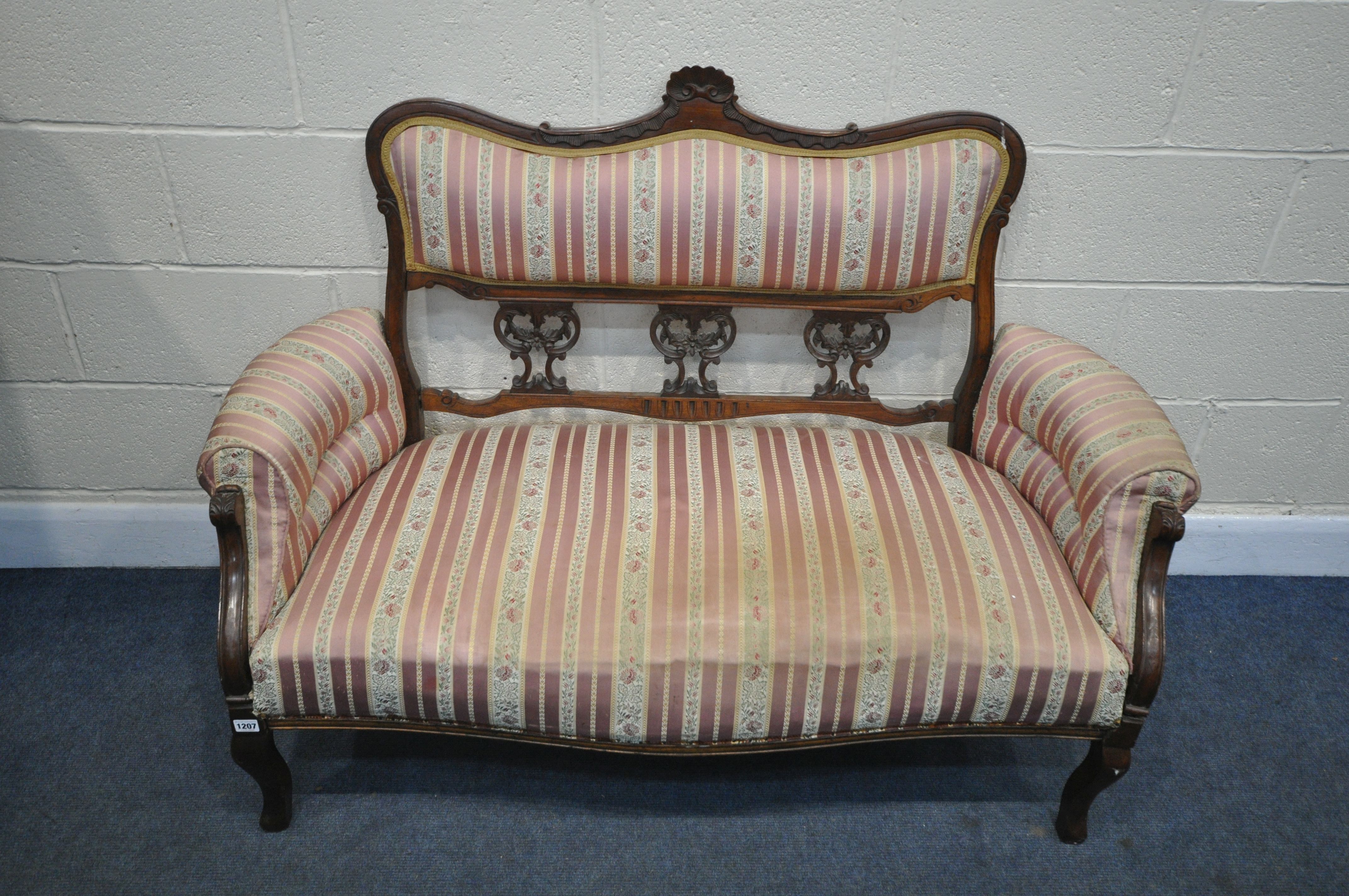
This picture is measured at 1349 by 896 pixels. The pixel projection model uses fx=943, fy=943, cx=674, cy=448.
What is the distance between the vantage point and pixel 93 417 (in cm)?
189

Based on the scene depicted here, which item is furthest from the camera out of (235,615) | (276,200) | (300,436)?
(276,200)

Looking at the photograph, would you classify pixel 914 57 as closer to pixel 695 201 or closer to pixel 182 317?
pixel 695 201

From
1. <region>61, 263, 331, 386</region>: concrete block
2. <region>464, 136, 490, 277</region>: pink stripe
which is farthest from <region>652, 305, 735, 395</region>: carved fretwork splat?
<region>61, 263, 331, 386</region>: concrete block

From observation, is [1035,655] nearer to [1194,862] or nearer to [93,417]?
[1194,862]

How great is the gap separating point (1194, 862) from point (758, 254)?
1.18 m

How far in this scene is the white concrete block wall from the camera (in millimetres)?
1519

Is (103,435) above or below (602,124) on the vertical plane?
below

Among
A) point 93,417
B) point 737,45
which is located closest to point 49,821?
point 93,417

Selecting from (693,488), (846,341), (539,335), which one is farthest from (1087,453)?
(539,335)

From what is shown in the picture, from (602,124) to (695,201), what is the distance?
22cm

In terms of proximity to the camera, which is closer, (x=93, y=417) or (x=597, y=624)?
(x=597, y=624)

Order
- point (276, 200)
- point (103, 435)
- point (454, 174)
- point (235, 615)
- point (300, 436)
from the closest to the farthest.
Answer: point (235, 615) → point (300, 436) → point (454, 174) → point (276, 200) → point (103, 435)

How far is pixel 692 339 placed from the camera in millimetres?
1699

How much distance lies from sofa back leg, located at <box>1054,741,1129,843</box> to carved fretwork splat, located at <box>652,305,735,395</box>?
2.81 feet
